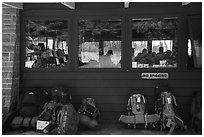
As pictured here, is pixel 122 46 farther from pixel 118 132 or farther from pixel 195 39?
pixel 118 132

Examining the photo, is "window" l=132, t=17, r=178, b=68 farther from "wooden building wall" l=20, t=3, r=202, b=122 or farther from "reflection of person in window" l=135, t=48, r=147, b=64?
"wooden building wall" l=20, t=3, r=202, b=122

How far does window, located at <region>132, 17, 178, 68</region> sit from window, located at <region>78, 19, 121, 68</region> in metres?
0.32

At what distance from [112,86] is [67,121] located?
123 cm

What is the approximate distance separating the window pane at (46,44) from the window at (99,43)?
31 cm

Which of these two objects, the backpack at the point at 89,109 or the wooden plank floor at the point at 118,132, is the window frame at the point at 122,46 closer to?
the backpack at the point at 89,109

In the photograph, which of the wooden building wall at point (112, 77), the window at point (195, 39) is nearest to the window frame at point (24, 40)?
the wooden building wall at point (112, 77)

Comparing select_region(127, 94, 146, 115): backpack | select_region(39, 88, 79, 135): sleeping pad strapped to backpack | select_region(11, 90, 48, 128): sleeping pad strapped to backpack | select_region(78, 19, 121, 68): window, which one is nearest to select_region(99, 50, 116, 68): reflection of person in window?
select_region(78, 19, 121, 68): window

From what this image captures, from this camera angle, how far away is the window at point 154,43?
5.52 m

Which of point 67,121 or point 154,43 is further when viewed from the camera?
point 154,43

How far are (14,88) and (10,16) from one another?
125 centimetres

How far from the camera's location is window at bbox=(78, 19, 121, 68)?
18.3ft

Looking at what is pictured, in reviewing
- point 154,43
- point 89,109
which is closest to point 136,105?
point 89,109

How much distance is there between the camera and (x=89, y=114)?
17.0 ft

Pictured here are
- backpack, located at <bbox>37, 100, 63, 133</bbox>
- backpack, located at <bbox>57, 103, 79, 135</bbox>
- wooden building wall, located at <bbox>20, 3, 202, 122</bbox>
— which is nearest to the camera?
backpack, located at <bbox>57, 103, 79, 135</bbox>
